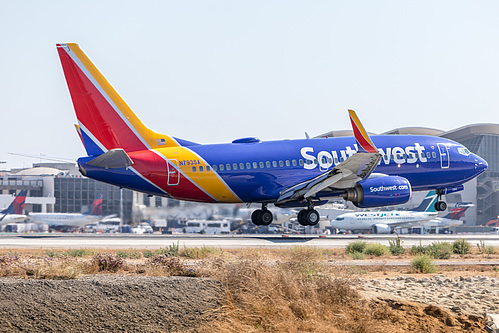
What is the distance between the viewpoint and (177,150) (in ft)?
112

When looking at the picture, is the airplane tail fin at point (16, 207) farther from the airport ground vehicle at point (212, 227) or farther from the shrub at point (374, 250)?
the shrub at point (374, 250)

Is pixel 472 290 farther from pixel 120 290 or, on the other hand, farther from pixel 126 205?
pixel 126 205

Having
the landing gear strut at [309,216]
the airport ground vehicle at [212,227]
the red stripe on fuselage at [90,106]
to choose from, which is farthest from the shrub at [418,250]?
the airport ground vehicle at [212,227]

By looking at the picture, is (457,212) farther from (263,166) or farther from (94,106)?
(94,106)

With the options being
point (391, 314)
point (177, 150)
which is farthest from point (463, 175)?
point (391, 314)

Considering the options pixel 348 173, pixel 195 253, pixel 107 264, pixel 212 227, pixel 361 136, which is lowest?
pixel 195 253

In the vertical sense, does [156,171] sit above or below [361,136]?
below

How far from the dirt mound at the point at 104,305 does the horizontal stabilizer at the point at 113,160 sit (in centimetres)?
1772

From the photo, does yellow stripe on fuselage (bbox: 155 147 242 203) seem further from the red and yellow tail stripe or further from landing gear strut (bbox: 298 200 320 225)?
landing gear strut (bbox: 298 200 320 225)

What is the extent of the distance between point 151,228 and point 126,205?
8.00 meters

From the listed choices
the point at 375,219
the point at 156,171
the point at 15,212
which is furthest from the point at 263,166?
the point at 15,212

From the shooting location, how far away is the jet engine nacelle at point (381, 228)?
7462 cm

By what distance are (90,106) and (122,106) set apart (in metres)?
1.61

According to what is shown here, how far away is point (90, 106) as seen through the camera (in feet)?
107
